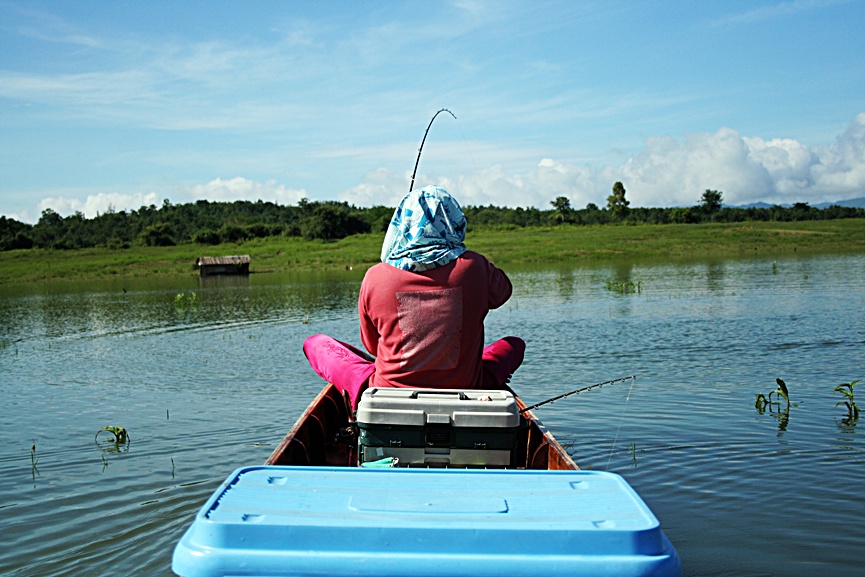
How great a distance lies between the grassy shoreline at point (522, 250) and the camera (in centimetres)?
5025

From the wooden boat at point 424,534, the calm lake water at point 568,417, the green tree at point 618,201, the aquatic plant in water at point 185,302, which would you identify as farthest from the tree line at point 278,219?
the wooden boat at point 424,534

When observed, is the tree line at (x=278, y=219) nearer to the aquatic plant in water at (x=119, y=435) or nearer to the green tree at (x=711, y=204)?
the green tree at (x=711, y=204)

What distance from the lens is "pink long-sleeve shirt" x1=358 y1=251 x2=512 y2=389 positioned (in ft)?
16.3

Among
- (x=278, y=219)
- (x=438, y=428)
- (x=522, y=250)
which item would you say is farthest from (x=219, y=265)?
(x=278, y=219)

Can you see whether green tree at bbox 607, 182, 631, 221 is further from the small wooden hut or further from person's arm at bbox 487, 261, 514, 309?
Result: person's arm at bbox 487, 261, 514, 309

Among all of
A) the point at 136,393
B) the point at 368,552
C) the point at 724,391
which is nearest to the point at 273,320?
the point at 136,393

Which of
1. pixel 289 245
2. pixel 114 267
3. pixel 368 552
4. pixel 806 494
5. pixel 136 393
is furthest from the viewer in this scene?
pixel 289 245

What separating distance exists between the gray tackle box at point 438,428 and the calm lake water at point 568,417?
1858mm

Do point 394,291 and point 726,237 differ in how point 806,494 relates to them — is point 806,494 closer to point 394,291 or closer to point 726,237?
point 394,291

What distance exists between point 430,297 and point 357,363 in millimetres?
1382

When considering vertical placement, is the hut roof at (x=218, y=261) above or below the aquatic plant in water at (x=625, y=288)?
above

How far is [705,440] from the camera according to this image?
26.8 ft

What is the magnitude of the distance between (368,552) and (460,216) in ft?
9.25

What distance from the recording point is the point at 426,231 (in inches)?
195
